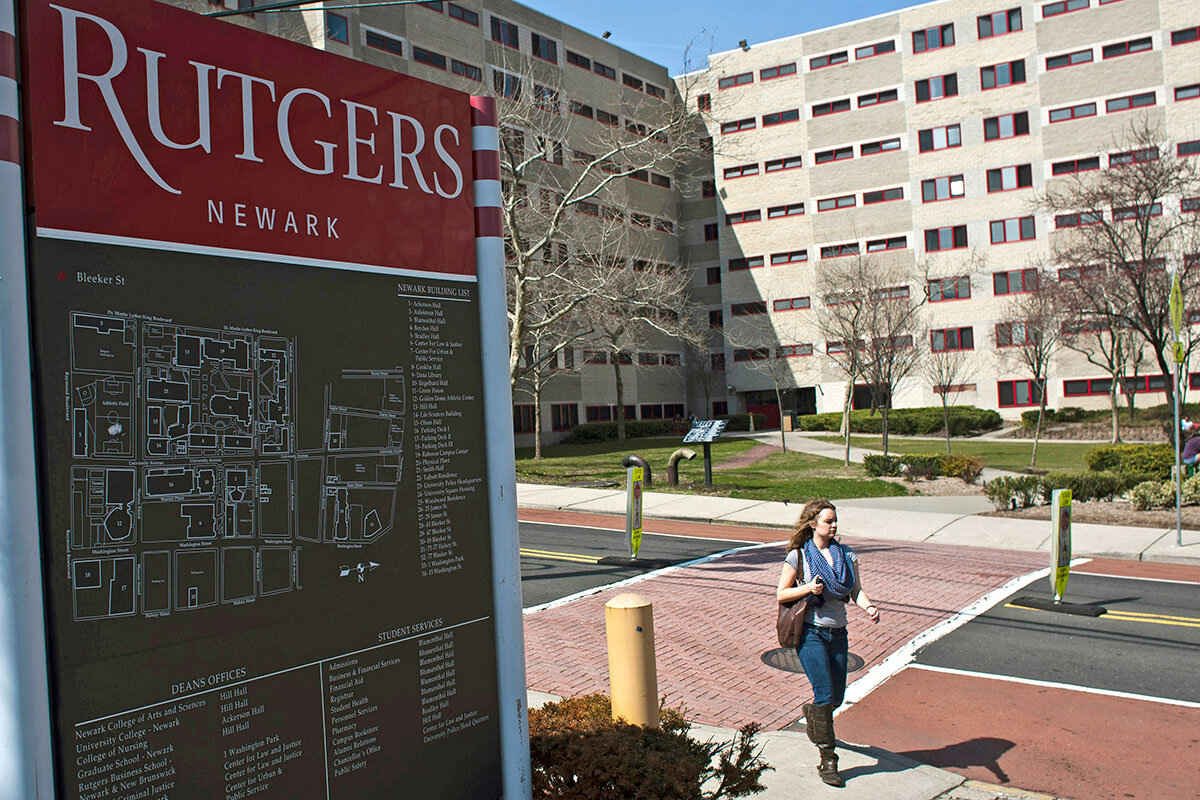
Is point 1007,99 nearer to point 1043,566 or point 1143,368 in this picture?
point 1143,368

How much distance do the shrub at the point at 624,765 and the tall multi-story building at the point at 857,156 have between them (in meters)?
38.9

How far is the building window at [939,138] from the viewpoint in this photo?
51.5 metres

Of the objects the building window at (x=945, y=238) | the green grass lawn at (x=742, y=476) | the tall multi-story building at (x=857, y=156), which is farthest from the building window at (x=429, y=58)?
the building window at (x=945, y=238)


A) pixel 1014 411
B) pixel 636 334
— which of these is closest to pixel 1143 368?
pixel 1014 411

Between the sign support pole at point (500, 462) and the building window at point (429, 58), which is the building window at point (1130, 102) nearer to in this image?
the building window at point (429, 58)

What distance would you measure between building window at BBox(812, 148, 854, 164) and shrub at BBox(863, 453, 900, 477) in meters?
32.6

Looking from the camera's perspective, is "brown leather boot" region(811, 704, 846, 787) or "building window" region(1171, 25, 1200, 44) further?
"building window" region(1171, 25, 1200, 44)

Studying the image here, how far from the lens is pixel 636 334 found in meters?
44.6

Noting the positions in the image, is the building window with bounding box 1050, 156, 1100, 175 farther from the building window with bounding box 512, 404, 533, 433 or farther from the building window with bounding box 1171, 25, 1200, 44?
the building window with bounding box 512, 404, 533, 433

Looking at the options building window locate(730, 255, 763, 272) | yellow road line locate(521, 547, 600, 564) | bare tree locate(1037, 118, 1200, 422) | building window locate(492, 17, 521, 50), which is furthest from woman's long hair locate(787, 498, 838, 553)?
building window locate(730, 255, 763, 272)

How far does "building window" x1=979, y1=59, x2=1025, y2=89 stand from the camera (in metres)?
49.9

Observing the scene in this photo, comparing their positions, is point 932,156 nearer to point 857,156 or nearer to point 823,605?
point 857,156

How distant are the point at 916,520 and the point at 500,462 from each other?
15.8 meters

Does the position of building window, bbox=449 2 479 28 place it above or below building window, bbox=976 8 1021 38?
below
